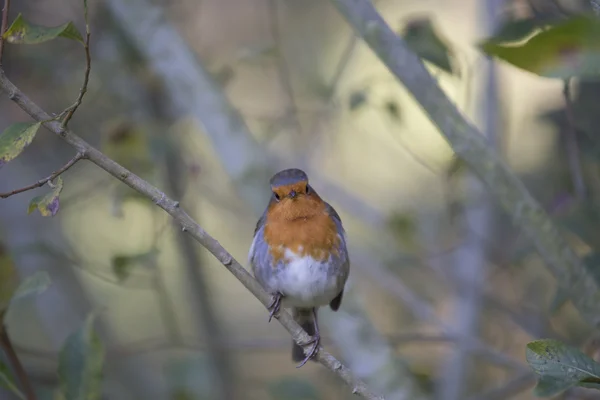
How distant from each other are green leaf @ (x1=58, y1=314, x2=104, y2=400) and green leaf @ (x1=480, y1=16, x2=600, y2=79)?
148 centimetres

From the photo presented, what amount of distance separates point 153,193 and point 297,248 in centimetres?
104

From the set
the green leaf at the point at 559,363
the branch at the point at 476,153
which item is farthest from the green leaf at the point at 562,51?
the branch at the point at 476,153

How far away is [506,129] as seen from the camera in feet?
12.0

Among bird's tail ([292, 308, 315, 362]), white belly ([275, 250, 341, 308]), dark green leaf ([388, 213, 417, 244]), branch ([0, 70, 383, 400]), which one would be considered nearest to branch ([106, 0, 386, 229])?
white belly ([275, 250, 341, 308])

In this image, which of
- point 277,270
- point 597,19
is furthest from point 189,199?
point 597,19

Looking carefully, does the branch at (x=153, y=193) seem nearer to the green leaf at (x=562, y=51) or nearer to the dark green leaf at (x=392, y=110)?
the green leaf at (x=562, y=51)

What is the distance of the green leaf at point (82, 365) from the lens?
6.46 feet

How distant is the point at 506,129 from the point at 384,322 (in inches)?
99.6

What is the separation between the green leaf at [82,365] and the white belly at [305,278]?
0.71 m

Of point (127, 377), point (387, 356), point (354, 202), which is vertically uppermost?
point (354, 202)

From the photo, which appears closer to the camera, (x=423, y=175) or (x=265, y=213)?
(x=265, y=213)

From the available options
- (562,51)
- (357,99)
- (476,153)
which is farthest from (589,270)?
(562,51)

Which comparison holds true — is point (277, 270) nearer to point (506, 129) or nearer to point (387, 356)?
point (387, 356)

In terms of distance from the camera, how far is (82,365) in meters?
1.97
